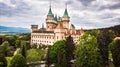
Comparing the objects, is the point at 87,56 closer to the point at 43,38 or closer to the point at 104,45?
the point at 104,45

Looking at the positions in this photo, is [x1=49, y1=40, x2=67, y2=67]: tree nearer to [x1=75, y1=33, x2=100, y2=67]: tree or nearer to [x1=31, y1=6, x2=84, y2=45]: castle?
[x1=75, y1=33, x2=100, y2=67]: tree

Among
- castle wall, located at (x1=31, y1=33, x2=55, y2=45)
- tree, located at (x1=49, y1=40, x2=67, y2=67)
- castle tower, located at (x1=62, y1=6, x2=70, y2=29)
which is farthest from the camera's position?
castle tower, located at (x1=62, y1=6, x2=70, y2=29)

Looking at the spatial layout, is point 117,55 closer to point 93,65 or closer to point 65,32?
point 93,65

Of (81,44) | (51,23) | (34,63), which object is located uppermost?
(51,23)

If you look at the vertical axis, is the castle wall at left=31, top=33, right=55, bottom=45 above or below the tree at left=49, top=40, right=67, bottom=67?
above

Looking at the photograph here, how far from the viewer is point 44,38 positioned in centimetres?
7588

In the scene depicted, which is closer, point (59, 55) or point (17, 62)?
point (17, 62)

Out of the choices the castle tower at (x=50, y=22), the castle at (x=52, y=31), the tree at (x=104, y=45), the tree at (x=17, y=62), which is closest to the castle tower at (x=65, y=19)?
the castle at (x=52, y=31)

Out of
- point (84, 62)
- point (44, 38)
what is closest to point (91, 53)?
point (84, 62)

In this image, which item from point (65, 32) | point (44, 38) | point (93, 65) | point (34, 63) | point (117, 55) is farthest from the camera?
point (44, 38)

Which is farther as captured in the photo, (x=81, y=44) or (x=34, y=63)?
(x=34, y=63)

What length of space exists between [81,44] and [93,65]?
3.08 metres

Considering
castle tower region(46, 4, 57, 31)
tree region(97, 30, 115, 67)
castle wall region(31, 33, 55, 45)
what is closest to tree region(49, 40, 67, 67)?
tree region(97, 30, 115, 67)

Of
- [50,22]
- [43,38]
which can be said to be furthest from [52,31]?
[50,22]
